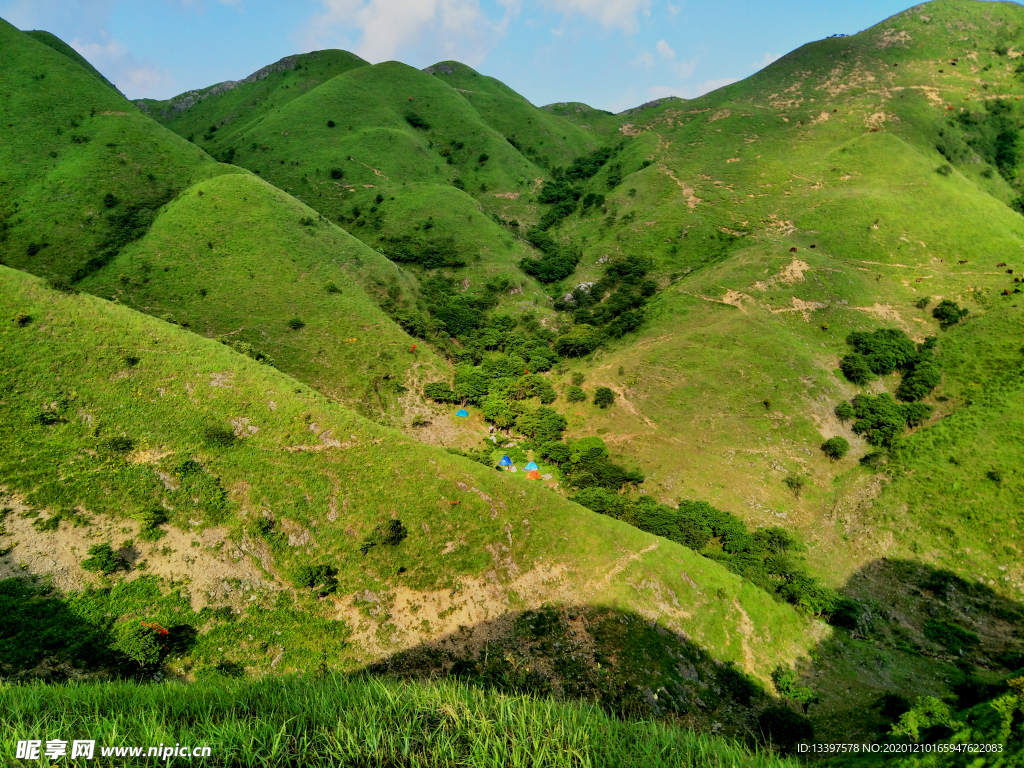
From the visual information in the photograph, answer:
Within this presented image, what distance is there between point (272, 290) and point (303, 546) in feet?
190

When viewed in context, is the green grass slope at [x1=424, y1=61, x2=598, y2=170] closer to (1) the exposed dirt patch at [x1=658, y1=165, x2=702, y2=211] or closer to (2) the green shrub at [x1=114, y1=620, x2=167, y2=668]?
(1) the exposed dirt patch at [x1=658, y1=165, x2=702, y2=211]

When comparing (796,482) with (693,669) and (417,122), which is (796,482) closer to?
(693,669)

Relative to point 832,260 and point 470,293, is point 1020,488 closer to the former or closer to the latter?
point 832,260

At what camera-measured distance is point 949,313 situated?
8181cm

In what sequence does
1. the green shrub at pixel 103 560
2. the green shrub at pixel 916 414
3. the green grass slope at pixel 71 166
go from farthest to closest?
the green grass slope at pixel 71 166, the green shrub at pixel 916 414, the green shrub at pixel 103 560

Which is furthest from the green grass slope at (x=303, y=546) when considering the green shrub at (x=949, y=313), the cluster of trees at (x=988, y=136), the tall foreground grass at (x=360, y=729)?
the cluster of trees at (x=988, y=136)

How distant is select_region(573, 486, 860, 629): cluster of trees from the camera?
4644 centimetres

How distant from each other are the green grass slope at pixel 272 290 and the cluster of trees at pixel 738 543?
3684cm

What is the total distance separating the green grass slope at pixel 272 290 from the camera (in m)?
75.8

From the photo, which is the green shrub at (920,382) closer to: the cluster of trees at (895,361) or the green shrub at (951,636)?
the cluster of trees at (895,361)

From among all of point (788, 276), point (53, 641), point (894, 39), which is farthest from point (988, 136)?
point (53, 641)

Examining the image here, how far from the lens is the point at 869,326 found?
83188 millimetres

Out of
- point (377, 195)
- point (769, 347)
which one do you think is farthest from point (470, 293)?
point (769, 347)

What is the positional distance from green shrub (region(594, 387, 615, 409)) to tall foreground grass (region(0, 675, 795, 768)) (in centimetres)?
6301
